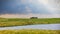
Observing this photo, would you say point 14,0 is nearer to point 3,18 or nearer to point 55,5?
point 3,18

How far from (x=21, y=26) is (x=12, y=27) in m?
0.21

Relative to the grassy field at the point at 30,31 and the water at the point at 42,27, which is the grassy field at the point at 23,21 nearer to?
the water at the point at 42,27

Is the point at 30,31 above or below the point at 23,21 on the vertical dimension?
below

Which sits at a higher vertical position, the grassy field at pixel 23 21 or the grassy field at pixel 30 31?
the grassy field at pixel 23 21

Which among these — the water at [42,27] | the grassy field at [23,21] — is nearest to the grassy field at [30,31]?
the water at [42,27]

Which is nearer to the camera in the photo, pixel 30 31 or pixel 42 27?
pixel 30 31

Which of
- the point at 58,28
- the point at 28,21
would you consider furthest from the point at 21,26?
the point at 58,28

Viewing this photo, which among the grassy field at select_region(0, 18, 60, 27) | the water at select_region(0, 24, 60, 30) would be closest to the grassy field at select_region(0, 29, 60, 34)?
the water at select_region(0, 24, 60, 30)

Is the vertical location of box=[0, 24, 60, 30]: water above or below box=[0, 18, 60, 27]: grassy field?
below

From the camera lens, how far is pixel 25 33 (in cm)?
278

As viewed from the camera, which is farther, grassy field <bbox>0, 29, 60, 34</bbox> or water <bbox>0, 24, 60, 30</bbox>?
water <bbox>0, 24, 60, 30</bbox>

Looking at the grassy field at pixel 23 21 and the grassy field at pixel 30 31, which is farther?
the grassy field at pixel 23 21

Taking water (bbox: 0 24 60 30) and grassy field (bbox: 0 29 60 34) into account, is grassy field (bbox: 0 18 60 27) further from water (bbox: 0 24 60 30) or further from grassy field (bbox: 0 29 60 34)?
grassy field (bbox: 0 29 60 34)

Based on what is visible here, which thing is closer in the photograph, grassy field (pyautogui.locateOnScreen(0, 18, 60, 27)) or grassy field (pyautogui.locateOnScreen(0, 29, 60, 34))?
grassy field (pyautogui.locateOnScreen(0, 29, 60, 34))
